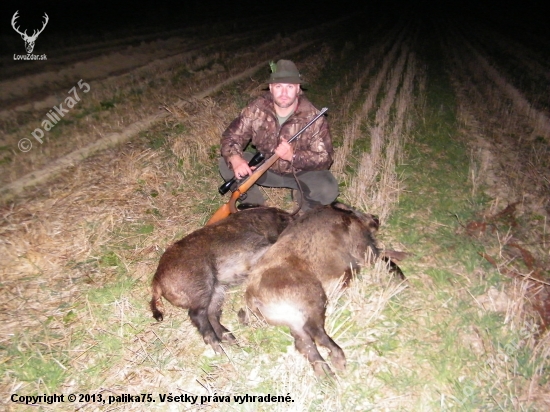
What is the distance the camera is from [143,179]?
4.73m

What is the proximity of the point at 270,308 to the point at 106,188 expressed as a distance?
3.03 meters

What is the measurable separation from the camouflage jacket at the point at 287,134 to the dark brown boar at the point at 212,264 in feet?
3.14

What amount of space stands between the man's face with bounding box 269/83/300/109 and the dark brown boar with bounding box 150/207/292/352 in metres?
1.31

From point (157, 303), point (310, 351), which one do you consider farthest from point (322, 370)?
point (157, 303)

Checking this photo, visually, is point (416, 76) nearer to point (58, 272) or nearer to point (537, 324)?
point (537, 324)

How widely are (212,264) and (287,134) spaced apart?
1948 millimetres

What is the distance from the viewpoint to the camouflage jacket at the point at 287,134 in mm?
4145

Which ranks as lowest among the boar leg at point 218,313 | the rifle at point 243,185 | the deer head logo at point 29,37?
the boar leg at point 218,313

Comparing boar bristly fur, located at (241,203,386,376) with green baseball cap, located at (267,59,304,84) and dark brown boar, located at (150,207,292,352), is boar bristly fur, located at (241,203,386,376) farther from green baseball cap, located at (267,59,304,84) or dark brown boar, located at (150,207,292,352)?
green baseball cap, located at (267,59,304,84)

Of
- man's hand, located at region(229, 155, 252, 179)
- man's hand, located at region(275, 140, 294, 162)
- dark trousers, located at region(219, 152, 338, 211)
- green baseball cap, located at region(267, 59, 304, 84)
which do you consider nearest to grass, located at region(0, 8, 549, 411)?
dark trousers, located at region(219, 152, 338, 211)

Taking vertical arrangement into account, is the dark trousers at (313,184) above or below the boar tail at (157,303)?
above

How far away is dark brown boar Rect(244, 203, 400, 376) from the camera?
2.53 meters

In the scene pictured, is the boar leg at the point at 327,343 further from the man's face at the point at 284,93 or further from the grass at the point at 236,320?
the man's face at the point at 284,93

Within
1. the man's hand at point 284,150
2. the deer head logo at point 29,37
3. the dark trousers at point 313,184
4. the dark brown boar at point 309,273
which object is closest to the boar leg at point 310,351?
the dark brown boar at point 309,273
